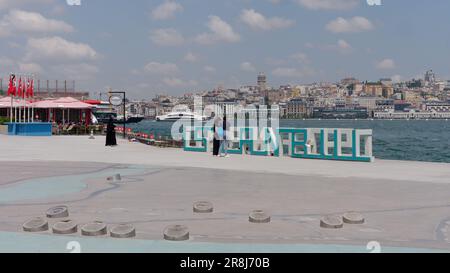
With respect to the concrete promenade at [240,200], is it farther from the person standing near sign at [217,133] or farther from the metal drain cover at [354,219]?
the person standing near sign at [217,133]

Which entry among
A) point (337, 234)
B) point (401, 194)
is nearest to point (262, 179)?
point (401, 194)

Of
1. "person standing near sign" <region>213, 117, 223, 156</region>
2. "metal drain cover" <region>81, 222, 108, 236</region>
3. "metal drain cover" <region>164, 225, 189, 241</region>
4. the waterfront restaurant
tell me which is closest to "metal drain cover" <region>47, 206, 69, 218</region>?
"metal drain cover" <region>81, 222, 108, 236</region>

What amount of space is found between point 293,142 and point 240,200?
39.1ft

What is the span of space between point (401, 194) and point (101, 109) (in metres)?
136

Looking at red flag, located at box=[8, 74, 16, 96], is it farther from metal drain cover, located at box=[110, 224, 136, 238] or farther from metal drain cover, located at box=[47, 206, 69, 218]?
metal drain cover, located at box=[110, 224, 136, 238]

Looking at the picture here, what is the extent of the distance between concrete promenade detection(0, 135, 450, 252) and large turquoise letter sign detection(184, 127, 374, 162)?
5.13ft

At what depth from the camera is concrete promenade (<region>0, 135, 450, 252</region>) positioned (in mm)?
7591

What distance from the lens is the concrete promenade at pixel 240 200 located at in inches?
299

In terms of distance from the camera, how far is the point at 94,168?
17.6 meters

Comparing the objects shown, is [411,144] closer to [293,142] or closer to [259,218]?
[293,142]

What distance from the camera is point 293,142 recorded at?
2283cm

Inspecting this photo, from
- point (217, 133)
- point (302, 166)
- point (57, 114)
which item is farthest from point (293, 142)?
point (57, 114)

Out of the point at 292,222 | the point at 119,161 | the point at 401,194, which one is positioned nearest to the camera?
the point at 292,222
